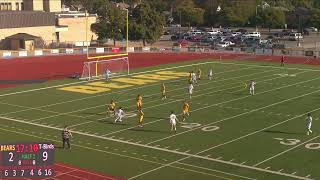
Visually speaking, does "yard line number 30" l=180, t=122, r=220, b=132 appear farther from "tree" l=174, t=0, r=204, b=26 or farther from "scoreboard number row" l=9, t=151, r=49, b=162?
"tree" l=174, t=0, r=204, b=26

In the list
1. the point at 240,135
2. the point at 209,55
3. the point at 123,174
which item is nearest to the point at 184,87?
the point at 240,135

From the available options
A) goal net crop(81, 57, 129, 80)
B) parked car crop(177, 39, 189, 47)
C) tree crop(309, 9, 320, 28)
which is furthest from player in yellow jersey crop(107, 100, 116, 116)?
tree crop(309, 9, 320, 28)

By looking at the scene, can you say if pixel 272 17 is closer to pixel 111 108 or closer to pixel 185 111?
pixel 185 111

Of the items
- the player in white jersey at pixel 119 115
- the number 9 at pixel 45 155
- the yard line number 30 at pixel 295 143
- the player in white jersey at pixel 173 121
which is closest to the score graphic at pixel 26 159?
the number 9 at pixel 45 155

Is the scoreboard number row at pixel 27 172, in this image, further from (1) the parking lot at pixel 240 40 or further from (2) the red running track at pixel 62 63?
(1) the parking lot at pixel 240 40

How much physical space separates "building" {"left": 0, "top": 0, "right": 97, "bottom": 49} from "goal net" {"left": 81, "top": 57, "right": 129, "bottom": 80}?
2299 cm

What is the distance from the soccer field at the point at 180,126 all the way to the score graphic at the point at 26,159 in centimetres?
773

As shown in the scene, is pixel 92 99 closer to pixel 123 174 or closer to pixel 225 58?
pixel 123 174

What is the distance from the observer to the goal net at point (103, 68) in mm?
50750

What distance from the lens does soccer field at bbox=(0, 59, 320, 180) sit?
2372 cm

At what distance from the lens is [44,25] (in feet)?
280

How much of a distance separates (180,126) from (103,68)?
2438 centimetres

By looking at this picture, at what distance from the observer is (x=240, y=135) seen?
2872 centimetres

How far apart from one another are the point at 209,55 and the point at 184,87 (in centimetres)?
2742
